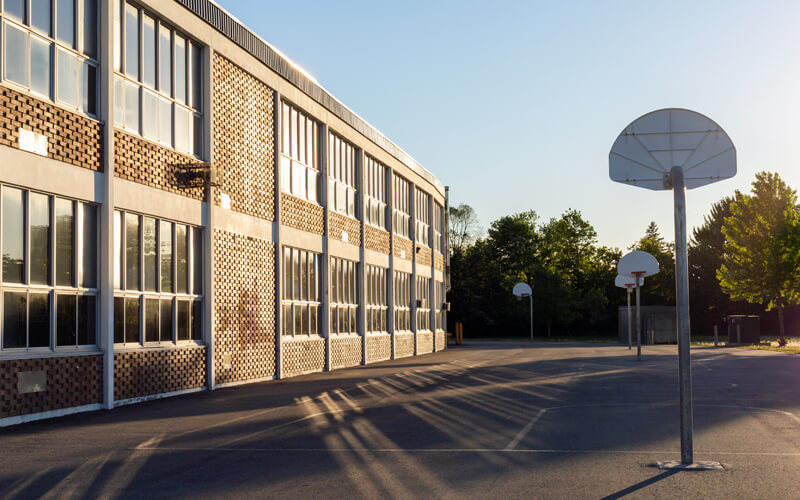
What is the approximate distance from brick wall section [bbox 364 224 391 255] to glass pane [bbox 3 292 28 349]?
61.1 ft

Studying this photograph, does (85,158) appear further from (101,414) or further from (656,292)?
(656,292)

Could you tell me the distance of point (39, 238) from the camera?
1366 cm

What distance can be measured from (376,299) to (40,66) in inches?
801

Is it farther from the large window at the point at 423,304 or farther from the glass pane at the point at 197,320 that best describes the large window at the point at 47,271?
the large window at the point at 423,304

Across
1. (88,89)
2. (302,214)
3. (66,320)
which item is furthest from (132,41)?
(302,214)

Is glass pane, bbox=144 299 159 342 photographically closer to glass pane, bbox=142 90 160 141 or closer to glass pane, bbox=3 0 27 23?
glass pane, bbox=142 90 160 141

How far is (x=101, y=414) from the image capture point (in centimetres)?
1398

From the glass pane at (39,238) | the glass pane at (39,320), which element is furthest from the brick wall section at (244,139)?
the glass pane at (39,320)

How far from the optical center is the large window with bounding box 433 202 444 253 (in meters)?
44.8

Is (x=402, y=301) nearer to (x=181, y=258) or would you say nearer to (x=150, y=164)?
(x=181, y=258)

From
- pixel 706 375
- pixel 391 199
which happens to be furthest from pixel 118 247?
pixel 391 199

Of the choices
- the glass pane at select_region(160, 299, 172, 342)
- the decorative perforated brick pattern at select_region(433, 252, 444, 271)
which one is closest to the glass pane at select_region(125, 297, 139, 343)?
the glass pane at select_region(160, 299, 172, 342)

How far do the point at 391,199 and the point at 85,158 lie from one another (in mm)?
21167

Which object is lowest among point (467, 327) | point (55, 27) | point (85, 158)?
point (467, 327)
